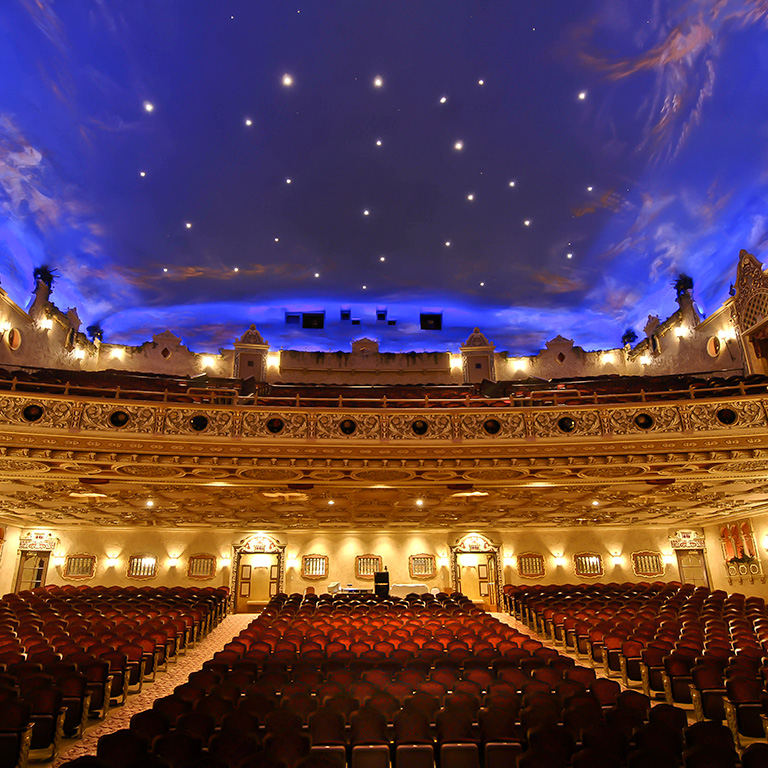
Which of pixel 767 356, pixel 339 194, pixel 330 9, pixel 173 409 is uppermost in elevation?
pixel 330 9

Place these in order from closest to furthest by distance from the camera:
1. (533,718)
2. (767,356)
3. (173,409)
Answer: (533,718)
(173,409)
(767,356)

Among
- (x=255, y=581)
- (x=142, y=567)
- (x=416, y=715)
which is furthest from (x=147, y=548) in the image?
(x=416, y=715)

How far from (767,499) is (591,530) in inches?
316

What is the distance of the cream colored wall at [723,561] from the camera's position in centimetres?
1828

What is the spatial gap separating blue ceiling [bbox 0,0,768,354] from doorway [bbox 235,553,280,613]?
14.8m

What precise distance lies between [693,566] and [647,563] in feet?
6.24

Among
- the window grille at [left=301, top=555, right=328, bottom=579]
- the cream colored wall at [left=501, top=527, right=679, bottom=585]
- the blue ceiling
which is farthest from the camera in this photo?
the cream colored wall at [left=501, top=527, right=679, bottom=585]

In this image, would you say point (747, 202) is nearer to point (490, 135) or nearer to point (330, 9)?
point (490, 135)

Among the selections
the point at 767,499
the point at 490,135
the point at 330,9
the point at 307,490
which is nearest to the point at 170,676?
the point at 307,490

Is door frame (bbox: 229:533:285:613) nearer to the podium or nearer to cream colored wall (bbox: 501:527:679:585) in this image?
the podium

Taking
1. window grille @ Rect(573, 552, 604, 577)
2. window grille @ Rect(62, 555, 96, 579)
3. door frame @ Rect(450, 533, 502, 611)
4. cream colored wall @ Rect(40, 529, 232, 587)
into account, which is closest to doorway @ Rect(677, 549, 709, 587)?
window grille @ Rect(573, 552, 604, 577)

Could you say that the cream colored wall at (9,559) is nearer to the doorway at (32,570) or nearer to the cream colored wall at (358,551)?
the doorway at (32,570)

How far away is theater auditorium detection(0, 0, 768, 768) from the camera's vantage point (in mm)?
6695

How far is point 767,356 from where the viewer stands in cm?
1811
